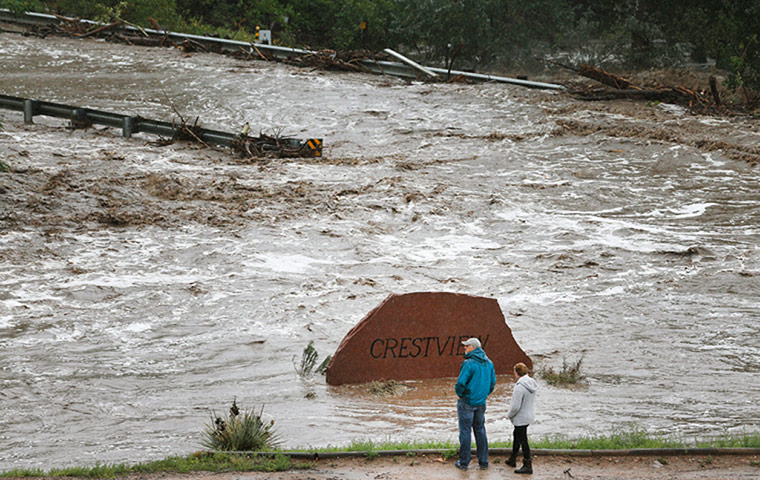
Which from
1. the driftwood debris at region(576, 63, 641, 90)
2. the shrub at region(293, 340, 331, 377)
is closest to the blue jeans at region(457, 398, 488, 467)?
the shrub at region(293, 340, 331, 377)

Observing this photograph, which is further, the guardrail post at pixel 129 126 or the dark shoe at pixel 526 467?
the guardrail post at pixel 129 126

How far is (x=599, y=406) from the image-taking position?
1192 centimetres

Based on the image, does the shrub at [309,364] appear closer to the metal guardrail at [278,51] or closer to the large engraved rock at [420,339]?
the large engraved rock at [420,339]

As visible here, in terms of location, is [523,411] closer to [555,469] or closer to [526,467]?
[526,467]

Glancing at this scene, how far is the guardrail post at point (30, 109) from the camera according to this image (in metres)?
26.1

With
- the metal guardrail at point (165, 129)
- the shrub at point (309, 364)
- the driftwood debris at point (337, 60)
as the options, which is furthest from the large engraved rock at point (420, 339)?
the driftwood debris at point (337, 60)

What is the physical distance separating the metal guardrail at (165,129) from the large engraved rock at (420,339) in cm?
1276

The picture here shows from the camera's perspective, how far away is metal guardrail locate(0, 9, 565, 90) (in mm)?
33375

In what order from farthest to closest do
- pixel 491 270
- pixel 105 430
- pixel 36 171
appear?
pixel 36 171
pixel 491 270
pixel 105 430

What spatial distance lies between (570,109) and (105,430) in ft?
72.8

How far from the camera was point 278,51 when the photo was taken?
1441 inches

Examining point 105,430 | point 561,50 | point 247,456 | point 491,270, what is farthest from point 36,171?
point 561,50

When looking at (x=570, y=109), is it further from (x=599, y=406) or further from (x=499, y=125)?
(x=599, y=406)

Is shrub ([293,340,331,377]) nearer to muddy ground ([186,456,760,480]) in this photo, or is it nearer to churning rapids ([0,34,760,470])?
churning rapids ([0,34,760,470])
